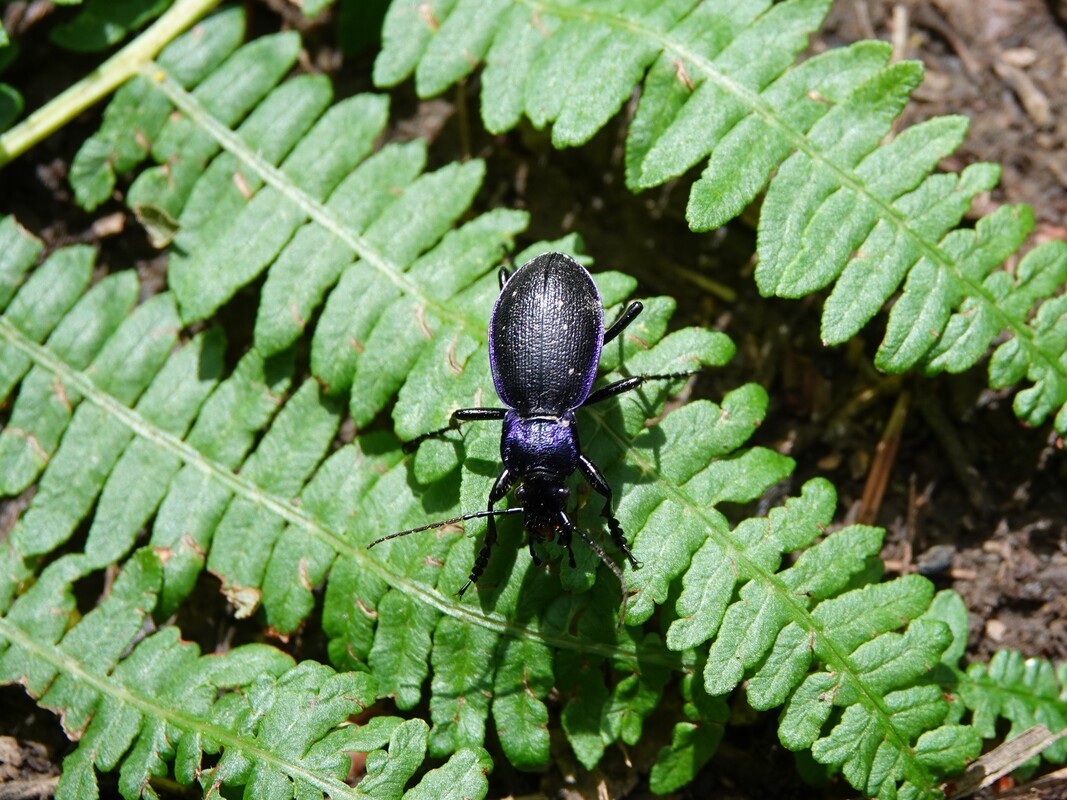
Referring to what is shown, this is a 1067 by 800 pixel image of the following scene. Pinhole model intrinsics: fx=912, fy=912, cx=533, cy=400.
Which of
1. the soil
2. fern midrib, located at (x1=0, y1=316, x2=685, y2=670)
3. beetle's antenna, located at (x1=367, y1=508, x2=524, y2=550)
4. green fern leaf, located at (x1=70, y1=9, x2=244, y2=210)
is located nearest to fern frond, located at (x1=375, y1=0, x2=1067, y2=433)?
the soil

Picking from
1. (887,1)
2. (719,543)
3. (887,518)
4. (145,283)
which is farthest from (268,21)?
(887,518)

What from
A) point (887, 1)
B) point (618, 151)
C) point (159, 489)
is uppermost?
point (887, 1)

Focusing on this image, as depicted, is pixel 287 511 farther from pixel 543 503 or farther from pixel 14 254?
pixel 14 254

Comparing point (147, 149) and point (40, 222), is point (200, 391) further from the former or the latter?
point (40, 222)

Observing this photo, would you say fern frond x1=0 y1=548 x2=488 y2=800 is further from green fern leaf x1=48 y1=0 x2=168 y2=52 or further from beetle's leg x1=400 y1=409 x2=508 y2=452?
green fern leaf x1=48 y1=0 x2=168 y2=52

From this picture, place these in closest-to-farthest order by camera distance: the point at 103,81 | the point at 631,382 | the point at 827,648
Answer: the point at 827,648 → the point at 631,382 → the point at 103,81

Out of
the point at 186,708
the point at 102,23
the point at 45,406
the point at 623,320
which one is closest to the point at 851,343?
the point at 623,320
